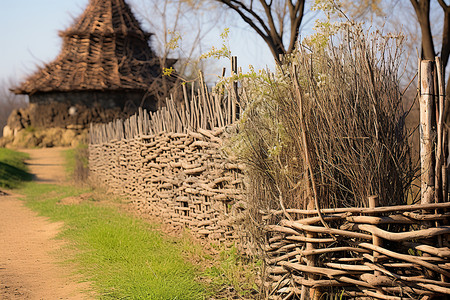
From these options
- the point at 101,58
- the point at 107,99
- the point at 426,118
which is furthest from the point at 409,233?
the point at 101,58

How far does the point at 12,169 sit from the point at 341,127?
13.3 meters

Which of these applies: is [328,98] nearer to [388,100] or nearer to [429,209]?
[388,100]

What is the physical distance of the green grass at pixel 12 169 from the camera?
12508mm

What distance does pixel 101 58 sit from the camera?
2016cm

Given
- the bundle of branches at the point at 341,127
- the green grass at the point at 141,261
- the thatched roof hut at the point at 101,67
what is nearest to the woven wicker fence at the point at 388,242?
the bundle of branches at the point at 341,127

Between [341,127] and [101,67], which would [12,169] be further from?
[341,127]

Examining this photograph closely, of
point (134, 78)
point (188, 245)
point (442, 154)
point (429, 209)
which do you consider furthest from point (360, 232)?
point (134, 78)

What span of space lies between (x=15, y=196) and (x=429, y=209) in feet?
33.7

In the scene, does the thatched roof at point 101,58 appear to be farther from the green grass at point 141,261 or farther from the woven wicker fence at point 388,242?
the woven wicker fence at point 388,242

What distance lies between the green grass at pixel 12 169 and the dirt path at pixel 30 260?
3129 millimetres

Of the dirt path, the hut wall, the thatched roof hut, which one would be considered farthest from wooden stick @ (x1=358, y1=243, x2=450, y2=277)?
the hut wall

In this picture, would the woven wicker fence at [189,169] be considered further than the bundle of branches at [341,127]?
Yes

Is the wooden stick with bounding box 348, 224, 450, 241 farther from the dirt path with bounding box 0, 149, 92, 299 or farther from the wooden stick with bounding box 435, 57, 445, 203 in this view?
the dirt path with bounding box 0, 149, 92, 299

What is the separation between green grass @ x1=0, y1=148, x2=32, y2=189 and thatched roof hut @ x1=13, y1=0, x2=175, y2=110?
12.5ft
